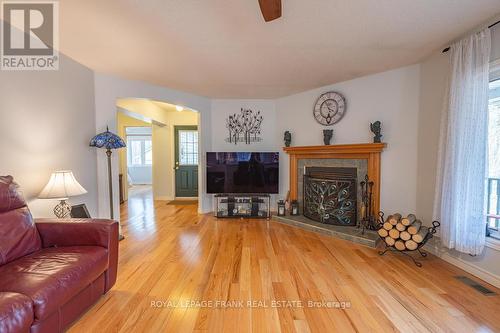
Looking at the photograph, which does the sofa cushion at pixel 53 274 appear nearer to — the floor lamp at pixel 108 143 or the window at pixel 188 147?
the floor lamp at pixel 108 143

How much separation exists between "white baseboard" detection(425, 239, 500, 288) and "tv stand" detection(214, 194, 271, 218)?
2537mm

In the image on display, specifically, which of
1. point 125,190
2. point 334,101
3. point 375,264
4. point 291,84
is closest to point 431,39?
point 334,101

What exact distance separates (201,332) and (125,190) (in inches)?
236

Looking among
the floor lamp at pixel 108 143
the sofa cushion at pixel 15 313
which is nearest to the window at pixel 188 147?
the floor lamp at pixel 108 143

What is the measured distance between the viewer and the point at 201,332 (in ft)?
5.19

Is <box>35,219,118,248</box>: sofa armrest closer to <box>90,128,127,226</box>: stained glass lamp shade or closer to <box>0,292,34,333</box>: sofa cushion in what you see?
<box>0,292,34,333</box>: sofa cushion

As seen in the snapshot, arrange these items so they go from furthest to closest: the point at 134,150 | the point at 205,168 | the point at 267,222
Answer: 1. the point at 134,150
2. the point at 205,168
3. the point at 267,222

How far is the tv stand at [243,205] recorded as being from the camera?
4586 mm

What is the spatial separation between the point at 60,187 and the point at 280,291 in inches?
96.4

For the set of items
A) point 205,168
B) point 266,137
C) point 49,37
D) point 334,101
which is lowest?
point 205,168

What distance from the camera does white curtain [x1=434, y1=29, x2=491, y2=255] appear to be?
7.14 feet

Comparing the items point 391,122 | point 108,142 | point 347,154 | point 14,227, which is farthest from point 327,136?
point 14,227

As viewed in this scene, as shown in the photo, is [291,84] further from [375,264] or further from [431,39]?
[375,264]

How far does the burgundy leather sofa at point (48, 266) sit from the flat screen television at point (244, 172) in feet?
8.56
